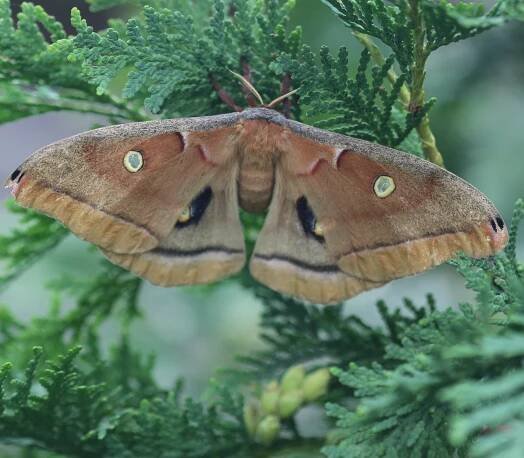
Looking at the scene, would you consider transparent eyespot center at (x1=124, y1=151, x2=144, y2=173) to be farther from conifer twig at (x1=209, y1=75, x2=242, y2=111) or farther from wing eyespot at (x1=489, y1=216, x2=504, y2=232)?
wing eyespot at (x1=489, y1=216, x2=504, y2=232)

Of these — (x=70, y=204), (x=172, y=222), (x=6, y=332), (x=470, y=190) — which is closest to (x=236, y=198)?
(x=172, y=222)

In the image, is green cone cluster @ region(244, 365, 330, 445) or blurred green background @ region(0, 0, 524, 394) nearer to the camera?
green cone cluster @ region(244, 365, 330, 445)

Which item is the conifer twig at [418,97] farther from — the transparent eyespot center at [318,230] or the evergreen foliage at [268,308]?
the transparent eyespot center at [318,230]

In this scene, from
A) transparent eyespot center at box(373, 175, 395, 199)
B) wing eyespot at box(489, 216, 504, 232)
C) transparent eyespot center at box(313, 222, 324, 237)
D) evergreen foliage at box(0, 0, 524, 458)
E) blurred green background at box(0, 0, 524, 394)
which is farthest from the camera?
blurred green background at box(0, 0, 524, 394)

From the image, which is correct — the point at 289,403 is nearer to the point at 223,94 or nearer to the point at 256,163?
the point at 256,163

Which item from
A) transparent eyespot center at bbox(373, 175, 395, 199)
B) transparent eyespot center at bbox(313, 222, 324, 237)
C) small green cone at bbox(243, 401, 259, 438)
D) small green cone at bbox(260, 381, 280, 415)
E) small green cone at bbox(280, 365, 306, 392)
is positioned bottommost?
small green cone at bbox(243, 401, 259, 438)

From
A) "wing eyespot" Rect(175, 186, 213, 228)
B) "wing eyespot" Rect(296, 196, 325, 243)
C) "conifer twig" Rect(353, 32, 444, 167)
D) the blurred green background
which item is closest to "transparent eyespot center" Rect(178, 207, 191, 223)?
"wing eyespot" Rect(175, 186, 213, 228)

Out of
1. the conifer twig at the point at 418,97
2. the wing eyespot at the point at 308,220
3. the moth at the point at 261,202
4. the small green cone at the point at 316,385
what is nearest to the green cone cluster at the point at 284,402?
the small green cone at the point at 316,385
